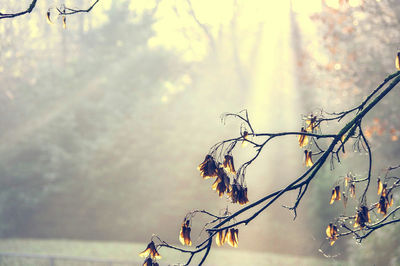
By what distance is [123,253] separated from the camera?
17.1 m

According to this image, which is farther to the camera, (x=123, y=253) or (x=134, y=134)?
(x=134, y=134)

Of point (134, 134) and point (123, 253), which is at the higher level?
point (134, 134)

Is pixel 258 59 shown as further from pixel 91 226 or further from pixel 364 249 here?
pixel 364 249

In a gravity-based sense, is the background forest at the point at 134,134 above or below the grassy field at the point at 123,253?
above

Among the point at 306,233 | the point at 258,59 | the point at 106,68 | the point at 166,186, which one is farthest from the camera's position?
the point at 258,59

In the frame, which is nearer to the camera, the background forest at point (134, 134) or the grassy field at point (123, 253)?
the grassy field at point (123, 253)

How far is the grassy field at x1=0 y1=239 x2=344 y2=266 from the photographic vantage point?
618 inches

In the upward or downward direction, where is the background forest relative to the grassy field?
upward

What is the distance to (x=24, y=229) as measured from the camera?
777 inches

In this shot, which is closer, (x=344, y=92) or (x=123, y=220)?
(x=344, y=92)

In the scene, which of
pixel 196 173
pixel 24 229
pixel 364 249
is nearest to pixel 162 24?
pixel 196 173

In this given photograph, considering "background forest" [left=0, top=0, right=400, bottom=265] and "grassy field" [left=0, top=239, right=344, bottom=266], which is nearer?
"grassy field" [left=0, top=239, right=344, bottom=266]

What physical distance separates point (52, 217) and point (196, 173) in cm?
564

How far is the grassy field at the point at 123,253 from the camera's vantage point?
15688mm
